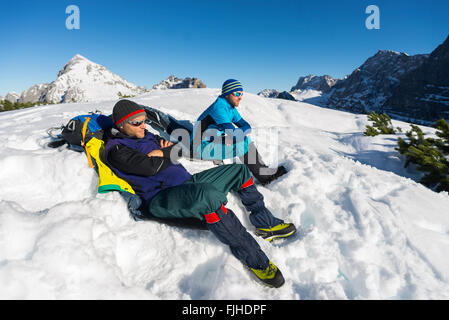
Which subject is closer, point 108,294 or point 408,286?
point 108,294

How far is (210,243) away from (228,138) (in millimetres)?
2040

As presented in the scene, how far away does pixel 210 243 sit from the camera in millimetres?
2707

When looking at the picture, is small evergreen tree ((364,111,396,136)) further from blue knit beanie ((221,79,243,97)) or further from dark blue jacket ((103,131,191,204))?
dark blue jacket ((103,131,191,204))

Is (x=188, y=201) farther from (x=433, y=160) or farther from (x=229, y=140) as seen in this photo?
(x=433, y=160)

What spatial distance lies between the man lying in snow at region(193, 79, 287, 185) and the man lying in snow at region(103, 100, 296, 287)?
1.01 m

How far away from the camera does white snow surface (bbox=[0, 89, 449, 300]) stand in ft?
6.05

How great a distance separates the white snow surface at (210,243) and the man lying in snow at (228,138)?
1.48 ft

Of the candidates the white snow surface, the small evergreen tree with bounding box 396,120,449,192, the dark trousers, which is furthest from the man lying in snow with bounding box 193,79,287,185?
the small evergreen tree with bounding box 396,120,449,192

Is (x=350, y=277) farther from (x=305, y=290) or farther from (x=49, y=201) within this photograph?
(x=49, y=201)

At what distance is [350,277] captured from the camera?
7.94 feet

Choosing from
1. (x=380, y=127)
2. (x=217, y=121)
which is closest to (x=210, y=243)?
(x=217, y=121)

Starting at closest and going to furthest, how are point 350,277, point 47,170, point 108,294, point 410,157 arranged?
point 108,294, point 350,277, point 47,170, point 410,157

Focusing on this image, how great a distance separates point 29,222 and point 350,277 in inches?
135

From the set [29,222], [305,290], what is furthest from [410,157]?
[29,222]
